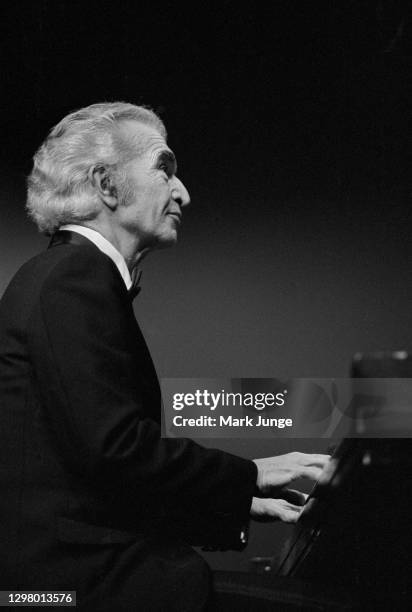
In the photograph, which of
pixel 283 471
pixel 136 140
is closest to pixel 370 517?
pixel 283 471

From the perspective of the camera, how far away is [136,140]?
1334 millimetres

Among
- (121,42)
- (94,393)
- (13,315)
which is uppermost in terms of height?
(121,42)

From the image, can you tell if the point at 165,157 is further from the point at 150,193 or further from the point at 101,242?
the point at 101,242

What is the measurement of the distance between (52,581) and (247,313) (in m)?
2.13

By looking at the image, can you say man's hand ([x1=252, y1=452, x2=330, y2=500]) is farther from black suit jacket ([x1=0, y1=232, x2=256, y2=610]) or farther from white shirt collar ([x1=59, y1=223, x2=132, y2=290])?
white shirt collar ([x1=59, y1=223, x2=132, y2=290])

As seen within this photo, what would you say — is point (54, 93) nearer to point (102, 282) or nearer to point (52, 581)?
point (102, 282)

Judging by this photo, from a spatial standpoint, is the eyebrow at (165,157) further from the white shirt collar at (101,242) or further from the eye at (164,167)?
the white shirt collar at (101,242)

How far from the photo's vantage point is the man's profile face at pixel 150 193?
4.21 ft

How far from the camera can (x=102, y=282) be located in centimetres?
103

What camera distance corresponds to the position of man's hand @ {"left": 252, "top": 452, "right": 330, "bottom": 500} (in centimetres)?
112

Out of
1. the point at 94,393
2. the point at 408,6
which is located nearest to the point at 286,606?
the point at 94,393

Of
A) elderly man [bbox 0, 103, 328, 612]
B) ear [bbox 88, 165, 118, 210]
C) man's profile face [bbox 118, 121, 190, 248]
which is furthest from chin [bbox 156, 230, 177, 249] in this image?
elderly man [bbox 0, 103, 328, 612]

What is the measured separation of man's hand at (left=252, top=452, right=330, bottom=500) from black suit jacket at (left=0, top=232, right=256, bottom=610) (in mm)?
60

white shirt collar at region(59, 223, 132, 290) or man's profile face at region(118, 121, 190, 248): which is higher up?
man's profile face at region(118, 121, 190, 248)
